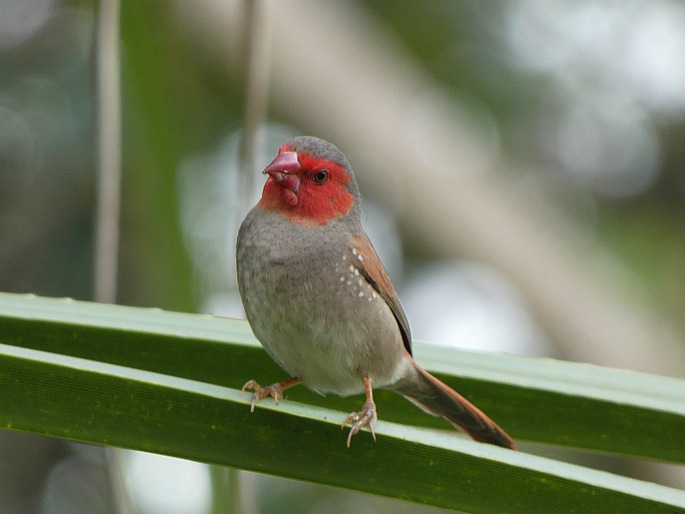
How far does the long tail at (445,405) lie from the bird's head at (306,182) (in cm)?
56

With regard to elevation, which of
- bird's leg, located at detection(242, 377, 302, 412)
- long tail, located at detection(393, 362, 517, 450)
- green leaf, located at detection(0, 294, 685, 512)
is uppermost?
green leaf, located at detection(0, 294, 685, 512)

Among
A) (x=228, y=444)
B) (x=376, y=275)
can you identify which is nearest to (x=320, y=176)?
(x=376, y=275)

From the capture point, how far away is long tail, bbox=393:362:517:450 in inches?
101

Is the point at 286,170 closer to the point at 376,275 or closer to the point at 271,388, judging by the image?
the point at 376,275

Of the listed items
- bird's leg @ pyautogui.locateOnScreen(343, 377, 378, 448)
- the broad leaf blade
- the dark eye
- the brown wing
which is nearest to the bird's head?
the dark eye

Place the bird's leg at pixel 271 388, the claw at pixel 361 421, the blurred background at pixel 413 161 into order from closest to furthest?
the claw at pixel 361 421 < the bird's leg at pixel 271 388 < the blurred background at pixel 413 161

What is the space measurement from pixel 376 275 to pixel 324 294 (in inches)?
10.5

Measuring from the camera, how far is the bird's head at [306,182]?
2723 millimetres

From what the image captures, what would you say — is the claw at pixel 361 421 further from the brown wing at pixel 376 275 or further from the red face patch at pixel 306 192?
the red face patch at pixel 306 192

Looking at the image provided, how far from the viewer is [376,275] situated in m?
2.79

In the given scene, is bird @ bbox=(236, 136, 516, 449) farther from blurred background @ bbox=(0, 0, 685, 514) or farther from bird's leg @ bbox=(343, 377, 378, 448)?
blurred background @ bbox=(0, 0, 685, 514)

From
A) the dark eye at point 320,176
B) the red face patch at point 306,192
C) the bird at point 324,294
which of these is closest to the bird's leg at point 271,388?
the bird at point 324,294

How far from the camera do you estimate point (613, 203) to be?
295 inches

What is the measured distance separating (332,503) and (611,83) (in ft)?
13.3
